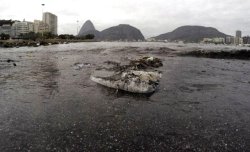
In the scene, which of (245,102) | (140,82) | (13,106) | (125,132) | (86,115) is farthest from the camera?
(140,82)

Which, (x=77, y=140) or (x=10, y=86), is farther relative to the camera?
(x=10, y=86)

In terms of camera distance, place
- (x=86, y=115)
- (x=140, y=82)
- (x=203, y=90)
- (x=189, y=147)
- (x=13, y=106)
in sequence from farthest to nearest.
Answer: (x=203, y=90)
(x=140, y=82)
(x=13, y=106)
(x=86, y=115)
(x=189, y=147)

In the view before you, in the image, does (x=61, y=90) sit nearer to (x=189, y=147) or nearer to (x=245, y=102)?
(x=189, y=147)

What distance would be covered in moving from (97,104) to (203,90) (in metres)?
12.0

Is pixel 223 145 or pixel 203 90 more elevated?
pixel 203 90

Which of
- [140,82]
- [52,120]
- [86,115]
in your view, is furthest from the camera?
[140,82]

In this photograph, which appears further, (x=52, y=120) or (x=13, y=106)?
(x=13, y=106)

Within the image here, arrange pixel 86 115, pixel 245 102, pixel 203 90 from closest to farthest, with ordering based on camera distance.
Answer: pixel 86 115 → pixel 245 102 → pixel 203 90

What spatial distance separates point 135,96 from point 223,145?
10135 mm

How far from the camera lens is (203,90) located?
25797 millimetres

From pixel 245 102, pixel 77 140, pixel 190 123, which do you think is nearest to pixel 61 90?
pixel 77 140

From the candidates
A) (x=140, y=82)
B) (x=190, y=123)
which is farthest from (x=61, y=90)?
(x=190, y=123)

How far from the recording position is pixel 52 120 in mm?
15914

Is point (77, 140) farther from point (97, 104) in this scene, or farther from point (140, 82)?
point (140, 82)
